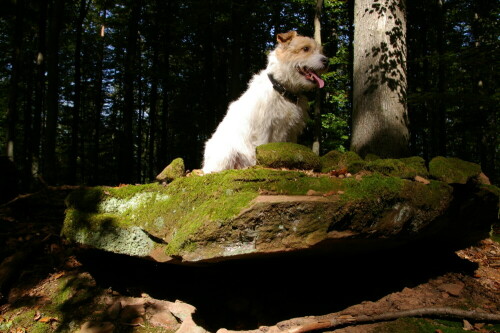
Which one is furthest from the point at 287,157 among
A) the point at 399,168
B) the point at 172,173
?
the point at 172,173

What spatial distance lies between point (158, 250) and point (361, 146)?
348cm

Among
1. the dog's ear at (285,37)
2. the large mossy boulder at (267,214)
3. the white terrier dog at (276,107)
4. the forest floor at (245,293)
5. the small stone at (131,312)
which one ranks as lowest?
the small stone at (131,312)

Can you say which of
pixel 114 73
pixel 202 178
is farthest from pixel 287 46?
pixel 114 73

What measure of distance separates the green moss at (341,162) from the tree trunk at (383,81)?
113 centimetres

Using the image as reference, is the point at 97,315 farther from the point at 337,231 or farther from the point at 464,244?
the point at 464,244

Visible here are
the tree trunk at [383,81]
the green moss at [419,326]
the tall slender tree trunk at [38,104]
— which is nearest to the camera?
the green moss at [419,326]

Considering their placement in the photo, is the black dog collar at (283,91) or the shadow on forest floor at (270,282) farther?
the black dog collar at (283,91)

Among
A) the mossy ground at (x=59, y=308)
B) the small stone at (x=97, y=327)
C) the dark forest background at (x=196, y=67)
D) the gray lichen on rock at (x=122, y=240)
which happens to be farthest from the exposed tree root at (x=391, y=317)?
the dark forest background at (x=196, y=67)

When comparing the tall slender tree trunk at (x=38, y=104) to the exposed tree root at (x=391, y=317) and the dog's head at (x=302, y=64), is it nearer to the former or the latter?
the dog's head at (x=302, y=64)

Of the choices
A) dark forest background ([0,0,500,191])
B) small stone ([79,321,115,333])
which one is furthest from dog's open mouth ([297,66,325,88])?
small stone ([79,321,115,333])

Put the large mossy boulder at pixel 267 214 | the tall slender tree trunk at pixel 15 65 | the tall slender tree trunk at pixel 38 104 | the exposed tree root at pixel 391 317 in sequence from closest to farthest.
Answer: the large mossy boulder at pixel 267 214 < the exposed tree root at pixel 391 317 < the tall slender tree trunk at pixel 38 104 < the tall slender tree trunk at pixel 15 65

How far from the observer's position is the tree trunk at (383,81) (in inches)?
182

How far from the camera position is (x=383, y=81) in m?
4.68

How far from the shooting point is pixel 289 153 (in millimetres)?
3221
